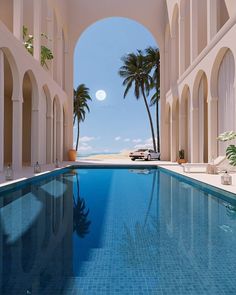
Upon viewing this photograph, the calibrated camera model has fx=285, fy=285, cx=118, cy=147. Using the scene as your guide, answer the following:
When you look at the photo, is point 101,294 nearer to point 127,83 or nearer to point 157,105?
point 157,105

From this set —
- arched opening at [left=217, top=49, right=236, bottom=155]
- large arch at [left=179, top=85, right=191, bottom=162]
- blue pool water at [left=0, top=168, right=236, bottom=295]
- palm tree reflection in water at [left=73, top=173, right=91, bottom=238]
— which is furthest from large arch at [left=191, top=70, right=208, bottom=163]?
palm tree reflection in water at [left=73, top=173, right=91, bottom=238]

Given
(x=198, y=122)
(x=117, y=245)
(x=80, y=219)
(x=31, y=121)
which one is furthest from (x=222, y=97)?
(x=117, y=245)

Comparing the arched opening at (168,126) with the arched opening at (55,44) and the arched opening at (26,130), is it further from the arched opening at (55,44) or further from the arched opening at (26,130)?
the arched opening at (26,130)

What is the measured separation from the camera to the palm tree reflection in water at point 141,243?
3072 mm

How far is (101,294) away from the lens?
7.71 ft

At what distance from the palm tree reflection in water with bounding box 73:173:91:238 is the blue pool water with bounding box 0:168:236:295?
1 centimetres

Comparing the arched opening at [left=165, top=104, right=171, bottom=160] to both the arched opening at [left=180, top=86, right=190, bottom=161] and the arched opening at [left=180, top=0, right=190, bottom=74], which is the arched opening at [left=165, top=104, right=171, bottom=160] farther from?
the arched opening at [left=180, top=0, right=190, bottom=74]

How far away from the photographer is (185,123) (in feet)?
58.3

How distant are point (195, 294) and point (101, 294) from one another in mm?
778

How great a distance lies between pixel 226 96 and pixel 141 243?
9445 millimetres

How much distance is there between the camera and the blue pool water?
8.34ft

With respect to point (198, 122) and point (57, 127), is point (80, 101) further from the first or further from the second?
point (198, 122)

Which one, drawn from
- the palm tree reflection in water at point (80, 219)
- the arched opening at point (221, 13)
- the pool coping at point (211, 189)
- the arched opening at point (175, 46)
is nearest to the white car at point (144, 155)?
the arched opening at point (175, 46)

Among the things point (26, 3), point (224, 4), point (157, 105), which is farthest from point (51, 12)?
point (157, 105)
